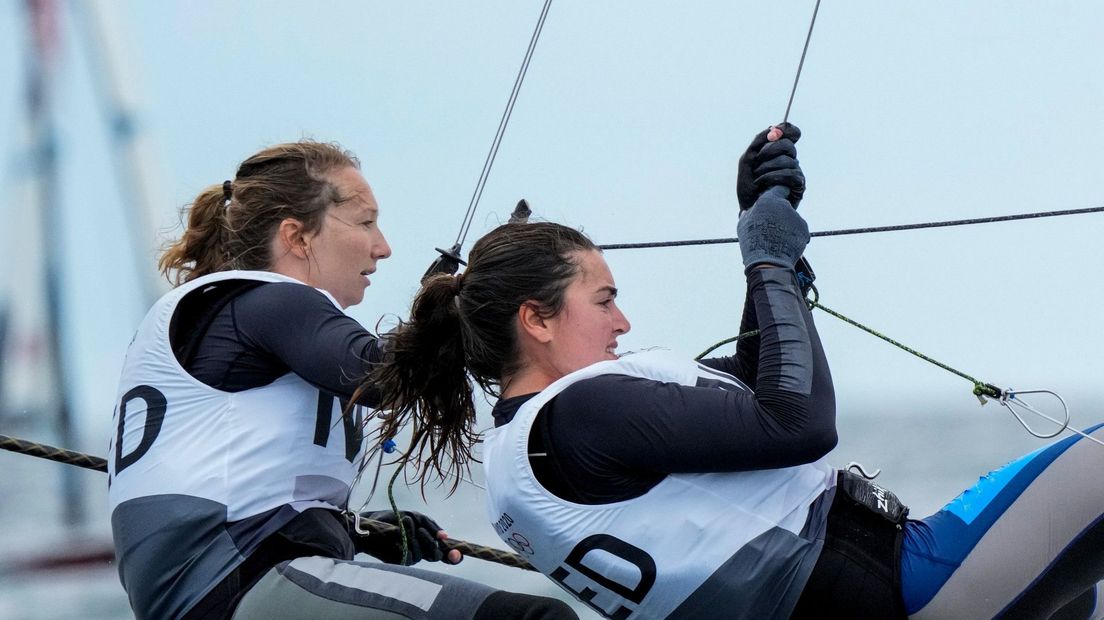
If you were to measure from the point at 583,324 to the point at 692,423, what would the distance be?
0.59 feet

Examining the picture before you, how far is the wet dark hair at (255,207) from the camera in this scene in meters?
1.54

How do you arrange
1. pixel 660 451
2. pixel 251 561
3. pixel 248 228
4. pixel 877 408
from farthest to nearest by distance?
1. pixel 877 408
2. pixel 248 228
3. pixel 251 561
4. pixel 660 451

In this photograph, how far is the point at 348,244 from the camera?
157 centimetres

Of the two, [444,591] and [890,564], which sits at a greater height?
[890,564]

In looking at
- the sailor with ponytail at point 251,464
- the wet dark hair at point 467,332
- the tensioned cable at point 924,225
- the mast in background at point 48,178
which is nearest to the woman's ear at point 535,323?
the wet dark hair at point 467,332

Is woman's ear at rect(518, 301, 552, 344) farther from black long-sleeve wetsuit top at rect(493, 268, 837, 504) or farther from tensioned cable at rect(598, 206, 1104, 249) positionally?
tensioned cable at rect(598, 206, 1104, 249)

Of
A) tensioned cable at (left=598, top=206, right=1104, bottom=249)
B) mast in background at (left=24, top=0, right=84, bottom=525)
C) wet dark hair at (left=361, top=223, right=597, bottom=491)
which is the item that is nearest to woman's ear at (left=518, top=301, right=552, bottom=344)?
wet dark hair at (left=361, top=223, right=597, bottom=491)

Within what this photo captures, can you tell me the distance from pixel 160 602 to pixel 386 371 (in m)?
0.31

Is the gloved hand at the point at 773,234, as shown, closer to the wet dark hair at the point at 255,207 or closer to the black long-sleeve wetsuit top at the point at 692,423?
the black long-sleeve wetsuit top at the point at 692,423

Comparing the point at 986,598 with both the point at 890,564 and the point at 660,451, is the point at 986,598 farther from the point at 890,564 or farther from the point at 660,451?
the point at 660,451

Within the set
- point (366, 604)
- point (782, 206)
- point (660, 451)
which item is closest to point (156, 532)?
point (366, 604)

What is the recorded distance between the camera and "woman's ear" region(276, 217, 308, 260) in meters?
Answer: 1.54

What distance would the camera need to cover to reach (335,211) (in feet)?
5.14

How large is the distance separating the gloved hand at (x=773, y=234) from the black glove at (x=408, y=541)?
68cm
